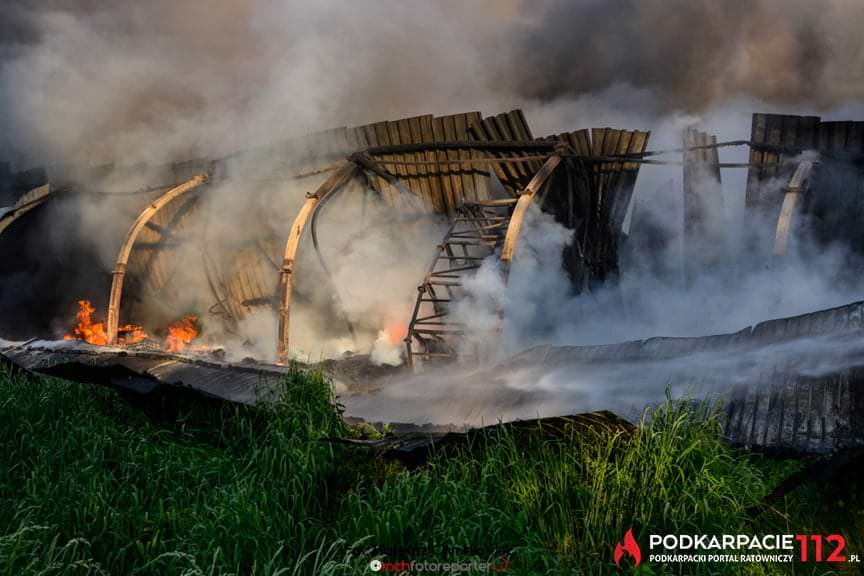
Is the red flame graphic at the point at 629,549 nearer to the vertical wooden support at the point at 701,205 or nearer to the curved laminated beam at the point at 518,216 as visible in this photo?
the curved laminated beam at the point at 518,216

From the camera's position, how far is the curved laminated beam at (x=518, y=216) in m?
10.2

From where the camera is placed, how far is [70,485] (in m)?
5.39

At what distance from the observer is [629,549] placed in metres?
4.62

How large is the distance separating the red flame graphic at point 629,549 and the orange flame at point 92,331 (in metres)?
11.5

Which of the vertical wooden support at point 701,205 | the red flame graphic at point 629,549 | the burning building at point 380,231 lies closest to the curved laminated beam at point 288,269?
the burning building at point 380,231

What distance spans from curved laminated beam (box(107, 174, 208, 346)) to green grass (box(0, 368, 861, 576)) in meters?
6.30

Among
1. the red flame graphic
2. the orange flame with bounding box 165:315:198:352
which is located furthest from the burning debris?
the red flame graphic

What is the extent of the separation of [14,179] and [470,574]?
16390 mm

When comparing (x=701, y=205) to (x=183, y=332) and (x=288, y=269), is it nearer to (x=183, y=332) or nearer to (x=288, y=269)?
(x=288, y=269)

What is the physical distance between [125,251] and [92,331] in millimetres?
2731

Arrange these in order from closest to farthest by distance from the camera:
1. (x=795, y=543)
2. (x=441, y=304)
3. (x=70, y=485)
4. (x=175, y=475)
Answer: (x=795, y=543)
(x=70, y=485)
(x=175, y=475)
(x=441, y=304)

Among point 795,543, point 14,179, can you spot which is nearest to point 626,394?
point 795,543

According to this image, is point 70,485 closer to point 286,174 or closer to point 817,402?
point 817,402

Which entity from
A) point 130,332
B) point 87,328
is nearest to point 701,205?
point 130,332
